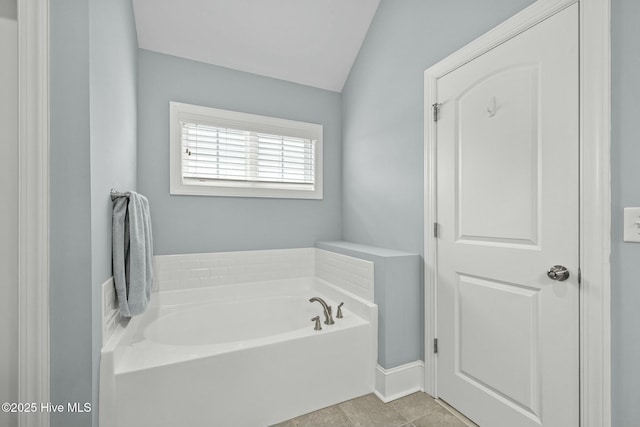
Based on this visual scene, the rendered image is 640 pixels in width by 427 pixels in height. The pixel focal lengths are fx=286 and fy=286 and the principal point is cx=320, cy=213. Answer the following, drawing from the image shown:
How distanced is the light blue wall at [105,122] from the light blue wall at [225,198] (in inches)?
15.3

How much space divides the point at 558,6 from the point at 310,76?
1884mm

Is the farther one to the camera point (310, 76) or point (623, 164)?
point (310, 76)

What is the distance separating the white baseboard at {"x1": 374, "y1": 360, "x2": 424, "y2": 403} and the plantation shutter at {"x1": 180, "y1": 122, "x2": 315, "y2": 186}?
1.71m

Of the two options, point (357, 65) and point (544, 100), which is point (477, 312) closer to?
point (544, 100)

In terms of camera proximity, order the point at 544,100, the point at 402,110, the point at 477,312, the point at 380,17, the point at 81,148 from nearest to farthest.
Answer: the point at 81,148
the point at 544,100
the point at 477,312
the point at 402,110
the point at 380,17

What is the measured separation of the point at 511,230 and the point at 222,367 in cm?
159

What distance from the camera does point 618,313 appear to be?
1.04 metres

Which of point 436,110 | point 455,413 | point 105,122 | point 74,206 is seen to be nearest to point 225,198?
point 105,122

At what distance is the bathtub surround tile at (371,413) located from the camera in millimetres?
1550

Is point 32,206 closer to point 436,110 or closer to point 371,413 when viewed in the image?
point 371,413

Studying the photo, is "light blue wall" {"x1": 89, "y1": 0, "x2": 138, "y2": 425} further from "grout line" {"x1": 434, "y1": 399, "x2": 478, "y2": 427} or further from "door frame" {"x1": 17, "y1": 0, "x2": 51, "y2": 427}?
"grout line" {"x1": 434, "y1": 399, "x2": 478, "y2": 427}

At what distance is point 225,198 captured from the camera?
2.44m

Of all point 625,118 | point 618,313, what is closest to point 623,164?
point 625,118

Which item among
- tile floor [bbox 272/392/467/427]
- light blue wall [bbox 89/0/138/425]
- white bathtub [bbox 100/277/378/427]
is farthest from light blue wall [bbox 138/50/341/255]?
tile floor [bbox 272/392/467/427]
